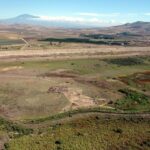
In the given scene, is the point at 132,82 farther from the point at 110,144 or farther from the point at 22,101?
the point at 110,144

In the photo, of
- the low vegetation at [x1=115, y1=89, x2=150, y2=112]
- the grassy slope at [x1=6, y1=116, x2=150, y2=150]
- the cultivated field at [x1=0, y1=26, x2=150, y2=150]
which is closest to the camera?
the grassy slope at [x1=6, y1=116, x2=150, y2=150]

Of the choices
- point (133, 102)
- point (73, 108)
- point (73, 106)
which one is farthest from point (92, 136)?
point (133, 102)

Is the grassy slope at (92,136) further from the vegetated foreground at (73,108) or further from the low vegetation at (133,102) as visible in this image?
the low vegetation at (133,102)

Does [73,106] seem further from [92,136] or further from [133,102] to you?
[92,136]

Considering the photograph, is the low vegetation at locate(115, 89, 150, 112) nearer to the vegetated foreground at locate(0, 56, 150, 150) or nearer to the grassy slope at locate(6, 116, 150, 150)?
the vegetated foreground at locate(0, 56, 150, 150)

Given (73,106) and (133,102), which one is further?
(133,102)

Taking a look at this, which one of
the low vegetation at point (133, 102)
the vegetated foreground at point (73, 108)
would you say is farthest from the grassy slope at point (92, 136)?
the low vegetation at point (133, 102)

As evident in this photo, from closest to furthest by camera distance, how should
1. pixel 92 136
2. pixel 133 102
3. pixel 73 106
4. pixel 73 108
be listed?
pixel 92 136 < pixel 73 108 < pixel 73 106 < pixel 133 102

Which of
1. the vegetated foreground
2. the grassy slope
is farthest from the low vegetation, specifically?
the grassy slope

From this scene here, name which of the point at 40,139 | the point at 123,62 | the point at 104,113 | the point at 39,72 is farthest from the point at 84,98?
the point at 123,62
